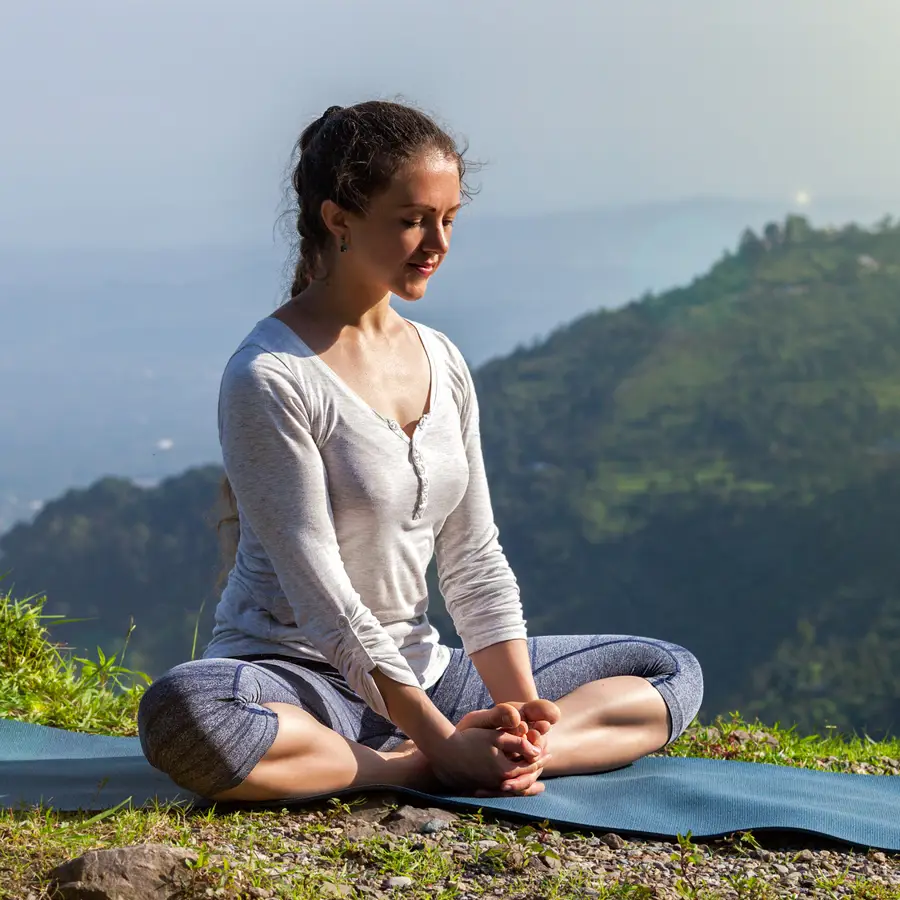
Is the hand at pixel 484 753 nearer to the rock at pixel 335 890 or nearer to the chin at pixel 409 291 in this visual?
the rock at pixel 335 890

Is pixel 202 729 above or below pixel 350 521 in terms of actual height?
below

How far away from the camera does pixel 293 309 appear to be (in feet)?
10.4

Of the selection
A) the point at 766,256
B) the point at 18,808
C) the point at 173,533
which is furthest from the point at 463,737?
the point at 766,256

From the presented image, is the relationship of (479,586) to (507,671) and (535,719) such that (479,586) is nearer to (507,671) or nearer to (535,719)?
(507,671)

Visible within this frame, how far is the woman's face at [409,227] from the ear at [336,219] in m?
0.01

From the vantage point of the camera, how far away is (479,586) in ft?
11.0

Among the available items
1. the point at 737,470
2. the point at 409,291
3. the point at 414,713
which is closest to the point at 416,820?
the point at 414,713

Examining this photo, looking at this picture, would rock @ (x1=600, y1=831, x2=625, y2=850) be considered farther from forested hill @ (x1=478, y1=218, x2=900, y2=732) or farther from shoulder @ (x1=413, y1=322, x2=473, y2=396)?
forested hill @ (x1=478, y1=218, x2=900, y2=732)

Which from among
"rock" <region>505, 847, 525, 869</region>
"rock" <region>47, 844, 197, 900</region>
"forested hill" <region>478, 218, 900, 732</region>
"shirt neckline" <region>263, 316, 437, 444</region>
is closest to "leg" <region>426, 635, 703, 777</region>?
"rock" <region>505, 847, 525, 869</region>

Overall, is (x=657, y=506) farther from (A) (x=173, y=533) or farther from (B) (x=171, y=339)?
(B) (x=171, y=339)

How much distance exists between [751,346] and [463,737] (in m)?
46.5

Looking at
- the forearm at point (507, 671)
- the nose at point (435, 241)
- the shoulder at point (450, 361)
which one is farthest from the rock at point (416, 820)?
the nose at point (435, 241)

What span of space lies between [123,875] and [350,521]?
3.36 ft

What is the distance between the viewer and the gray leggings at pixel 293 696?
2.82 metres
